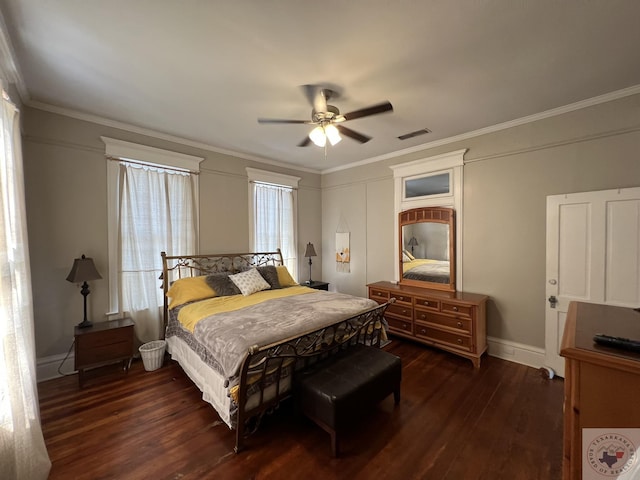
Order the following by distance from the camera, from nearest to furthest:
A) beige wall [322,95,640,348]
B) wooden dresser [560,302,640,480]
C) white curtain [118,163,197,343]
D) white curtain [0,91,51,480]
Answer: wooden dresser [560,302,640,480], white curtain [0,91,51,480], beige wall [322,95,640,348], white curtain [118,163,197,343]

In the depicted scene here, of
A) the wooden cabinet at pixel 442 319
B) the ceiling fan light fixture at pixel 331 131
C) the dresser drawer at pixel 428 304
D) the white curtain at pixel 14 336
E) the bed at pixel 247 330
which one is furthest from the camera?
the dresser drawer at pixel 428 304

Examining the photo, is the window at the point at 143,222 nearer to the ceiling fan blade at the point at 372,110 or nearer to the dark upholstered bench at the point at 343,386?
the dark upholstered bench at the point at 343,386

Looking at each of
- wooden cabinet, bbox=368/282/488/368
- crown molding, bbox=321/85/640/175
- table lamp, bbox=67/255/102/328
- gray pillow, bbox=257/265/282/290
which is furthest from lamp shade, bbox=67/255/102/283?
crown molding, bbox=321/85/640/175

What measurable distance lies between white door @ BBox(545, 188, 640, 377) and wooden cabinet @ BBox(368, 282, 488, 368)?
705 millimetres

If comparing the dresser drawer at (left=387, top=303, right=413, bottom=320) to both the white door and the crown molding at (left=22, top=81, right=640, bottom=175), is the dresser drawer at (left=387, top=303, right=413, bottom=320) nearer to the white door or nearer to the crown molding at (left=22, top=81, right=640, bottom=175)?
the white door

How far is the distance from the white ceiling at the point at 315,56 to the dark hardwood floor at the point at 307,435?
2.94 meters

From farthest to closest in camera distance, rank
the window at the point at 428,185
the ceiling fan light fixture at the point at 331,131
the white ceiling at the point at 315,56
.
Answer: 1. the window at the point at 428,185
2. the ceiling fan light fixture at the point at 331,131
3. the white ceiling at the point at 315,56

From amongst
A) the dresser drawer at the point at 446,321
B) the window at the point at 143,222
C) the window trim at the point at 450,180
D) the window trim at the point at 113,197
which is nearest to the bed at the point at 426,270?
the window trim at the point at 450,180

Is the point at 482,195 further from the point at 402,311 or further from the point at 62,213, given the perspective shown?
the point at 62,213

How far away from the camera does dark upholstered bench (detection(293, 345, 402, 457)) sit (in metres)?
1.79

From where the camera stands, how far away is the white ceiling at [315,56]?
158 centimetres

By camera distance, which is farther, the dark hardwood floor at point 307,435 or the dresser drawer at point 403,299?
the dresser drawer at point 403,299

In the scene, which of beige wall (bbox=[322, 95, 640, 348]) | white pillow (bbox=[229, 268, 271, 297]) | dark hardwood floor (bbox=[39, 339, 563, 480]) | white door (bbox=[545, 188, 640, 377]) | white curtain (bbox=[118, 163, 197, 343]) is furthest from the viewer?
white pillow (bbox=[229, 268, 271, 297])

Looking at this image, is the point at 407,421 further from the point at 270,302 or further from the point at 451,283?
the point at 451,283
